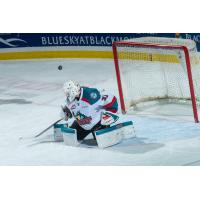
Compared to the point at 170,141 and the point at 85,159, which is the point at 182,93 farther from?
the point at 85,159

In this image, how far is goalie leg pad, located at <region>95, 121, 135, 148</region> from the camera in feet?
16.8

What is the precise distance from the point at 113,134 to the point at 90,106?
8.9 inches

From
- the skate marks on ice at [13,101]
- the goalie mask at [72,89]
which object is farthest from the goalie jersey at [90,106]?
the skate marks on ice at [13,101]

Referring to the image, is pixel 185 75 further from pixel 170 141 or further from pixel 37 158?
pixel 37 158

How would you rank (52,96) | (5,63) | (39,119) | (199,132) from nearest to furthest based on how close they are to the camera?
(199,132), (39,119), (52,96), (5,63)

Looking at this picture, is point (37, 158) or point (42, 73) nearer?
point (37, 158)

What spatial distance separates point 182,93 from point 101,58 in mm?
1367

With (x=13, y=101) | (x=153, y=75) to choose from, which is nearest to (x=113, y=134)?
(x=153, y=75)

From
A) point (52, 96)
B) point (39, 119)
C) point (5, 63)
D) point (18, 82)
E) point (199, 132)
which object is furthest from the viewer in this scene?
point (5, 63)

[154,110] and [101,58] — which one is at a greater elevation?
[101,58]

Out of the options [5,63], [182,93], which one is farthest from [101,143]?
[5,63]

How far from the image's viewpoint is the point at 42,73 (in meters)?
7.05

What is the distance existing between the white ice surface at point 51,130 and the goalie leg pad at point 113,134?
0.16ft

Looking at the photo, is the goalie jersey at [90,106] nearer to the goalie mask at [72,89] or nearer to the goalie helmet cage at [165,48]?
the goalie mask at [72,89]
